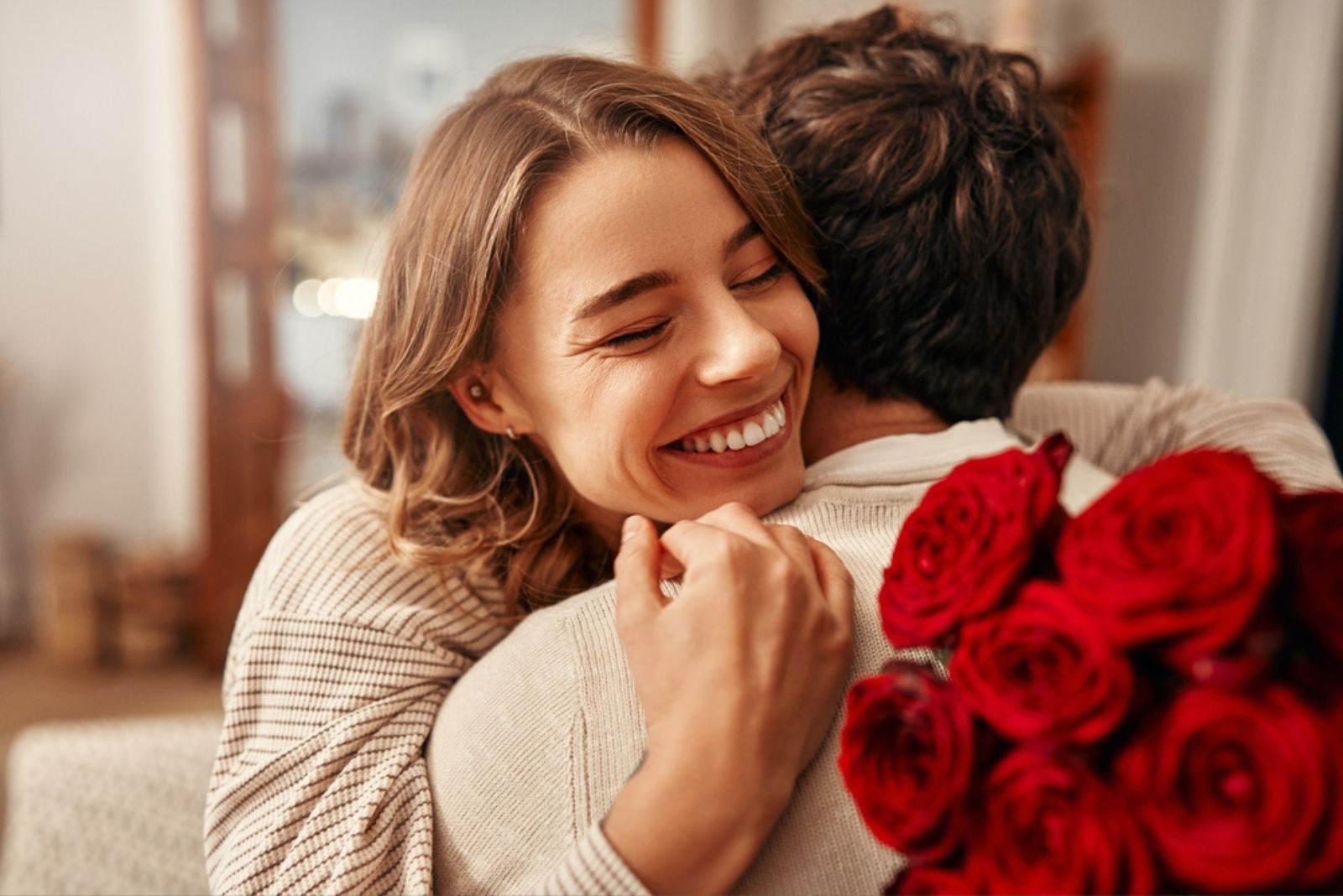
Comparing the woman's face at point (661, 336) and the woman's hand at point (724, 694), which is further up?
the woman's face at point (661, 336)

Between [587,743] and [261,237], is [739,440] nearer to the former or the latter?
[587,743]

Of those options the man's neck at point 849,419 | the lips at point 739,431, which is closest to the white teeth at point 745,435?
the lips at point 739,431

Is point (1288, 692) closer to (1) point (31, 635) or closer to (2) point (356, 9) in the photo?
(2) point (356, 9)

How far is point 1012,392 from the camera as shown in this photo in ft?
3.56

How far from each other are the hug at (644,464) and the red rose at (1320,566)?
0.28 meters

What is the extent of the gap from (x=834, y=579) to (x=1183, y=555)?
300 mm

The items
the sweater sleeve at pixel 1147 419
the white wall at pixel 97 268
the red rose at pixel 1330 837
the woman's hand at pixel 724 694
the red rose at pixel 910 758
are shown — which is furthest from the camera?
the white wall at pixel 97 268

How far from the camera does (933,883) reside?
1.88ft

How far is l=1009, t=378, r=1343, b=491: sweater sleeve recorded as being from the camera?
132 centimetres

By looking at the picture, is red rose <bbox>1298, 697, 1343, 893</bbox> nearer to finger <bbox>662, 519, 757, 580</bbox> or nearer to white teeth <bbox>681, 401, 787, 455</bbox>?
finger <bbox>662, 519, 757, 580</bbox>

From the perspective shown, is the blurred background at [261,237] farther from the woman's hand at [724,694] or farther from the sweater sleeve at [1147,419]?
the woman's hand at [724,694]

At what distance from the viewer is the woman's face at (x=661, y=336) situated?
89 cm

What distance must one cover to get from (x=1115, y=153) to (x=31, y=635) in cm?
409

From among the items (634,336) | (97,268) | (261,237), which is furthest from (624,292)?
(97,268)
